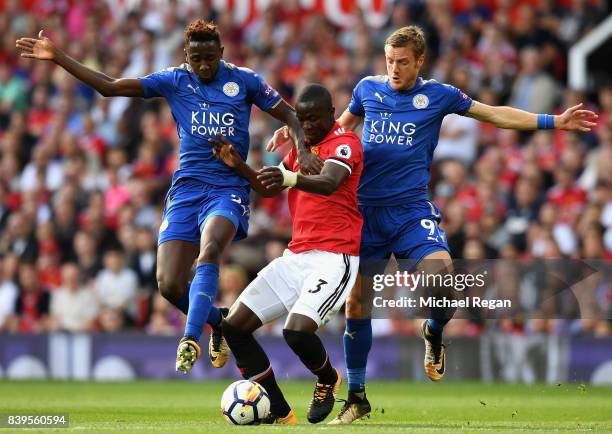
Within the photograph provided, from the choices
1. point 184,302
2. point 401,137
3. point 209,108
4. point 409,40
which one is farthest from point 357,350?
point 409,40

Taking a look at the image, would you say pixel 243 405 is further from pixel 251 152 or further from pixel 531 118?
pixel 251 152

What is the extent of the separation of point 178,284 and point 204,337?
5.82 metres

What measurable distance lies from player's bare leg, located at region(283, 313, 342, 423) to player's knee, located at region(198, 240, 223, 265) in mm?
978

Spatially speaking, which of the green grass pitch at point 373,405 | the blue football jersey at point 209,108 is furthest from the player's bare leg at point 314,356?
the blue football jersey at point 209,108

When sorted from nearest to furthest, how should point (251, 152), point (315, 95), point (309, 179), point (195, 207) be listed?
1. point (309, 179)
2. point (315, 95)
3. point (195, 207)
4. point (251, 152)

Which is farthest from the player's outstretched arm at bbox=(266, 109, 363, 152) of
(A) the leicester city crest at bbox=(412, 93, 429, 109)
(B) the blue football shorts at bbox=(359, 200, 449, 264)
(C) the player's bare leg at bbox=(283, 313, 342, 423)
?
(C) the player's bare leg at bbox=(283, 313, 342, 423)

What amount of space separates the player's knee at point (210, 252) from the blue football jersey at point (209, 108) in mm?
711

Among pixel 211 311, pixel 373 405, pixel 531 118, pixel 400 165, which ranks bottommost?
pixel 373 405

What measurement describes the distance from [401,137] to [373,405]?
10.6 ft

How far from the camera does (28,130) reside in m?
21.2

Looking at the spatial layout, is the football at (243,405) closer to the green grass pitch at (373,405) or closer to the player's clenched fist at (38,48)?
the green grass pitch at (373,405)

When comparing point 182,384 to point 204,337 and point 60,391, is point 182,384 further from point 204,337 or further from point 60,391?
point 60,391

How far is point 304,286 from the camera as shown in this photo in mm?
10133

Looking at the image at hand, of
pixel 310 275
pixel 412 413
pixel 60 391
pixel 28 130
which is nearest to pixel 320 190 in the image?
pixel 310 275
